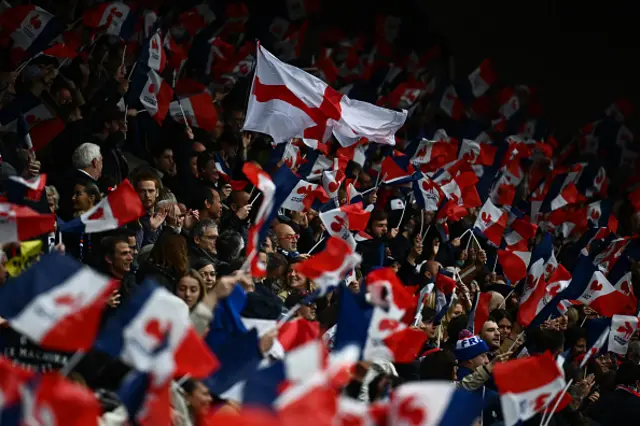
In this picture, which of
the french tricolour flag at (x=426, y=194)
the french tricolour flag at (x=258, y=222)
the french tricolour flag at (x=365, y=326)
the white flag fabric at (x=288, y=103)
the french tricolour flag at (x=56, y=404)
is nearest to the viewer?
the french tricolour flag at (x=56, y=404)

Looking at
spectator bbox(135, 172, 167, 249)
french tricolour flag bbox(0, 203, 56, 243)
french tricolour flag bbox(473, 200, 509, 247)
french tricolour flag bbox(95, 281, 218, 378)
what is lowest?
french tricolour flag bbox(473, 200, 509, 247)

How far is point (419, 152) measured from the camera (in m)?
13.6

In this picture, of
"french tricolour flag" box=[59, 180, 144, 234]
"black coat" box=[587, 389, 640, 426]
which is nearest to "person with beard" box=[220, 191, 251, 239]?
"french tricolour flag" box=[59, 180, 144, 234]

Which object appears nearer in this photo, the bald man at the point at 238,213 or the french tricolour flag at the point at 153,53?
the bald man at the point at 238,213

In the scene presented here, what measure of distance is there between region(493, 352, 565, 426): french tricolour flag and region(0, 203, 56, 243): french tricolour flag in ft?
7.85

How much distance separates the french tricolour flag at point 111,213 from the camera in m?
6.94

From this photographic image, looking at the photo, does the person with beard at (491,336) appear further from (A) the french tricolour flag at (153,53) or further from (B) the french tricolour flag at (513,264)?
(A) the french tricolour flag at (153,53)

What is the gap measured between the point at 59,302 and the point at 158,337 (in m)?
0.41

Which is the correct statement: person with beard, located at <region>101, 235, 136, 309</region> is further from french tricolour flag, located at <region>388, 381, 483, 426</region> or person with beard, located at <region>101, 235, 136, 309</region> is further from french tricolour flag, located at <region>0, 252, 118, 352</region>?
french tricolour flag, located at <region>388, 381, 483, 426</region>

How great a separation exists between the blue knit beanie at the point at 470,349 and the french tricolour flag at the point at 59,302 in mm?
4068

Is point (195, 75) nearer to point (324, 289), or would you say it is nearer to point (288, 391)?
point (324, 289)

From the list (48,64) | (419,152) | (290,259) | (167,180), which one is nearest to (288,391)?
(290,259)

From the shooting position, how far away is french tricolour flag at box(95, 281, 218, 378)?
4793mm

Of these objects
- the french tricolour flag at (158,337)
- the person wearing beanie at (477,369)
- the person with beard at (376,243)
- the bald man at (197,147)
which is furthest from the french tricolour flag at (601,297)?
the french tricolour flag at (158,337)
